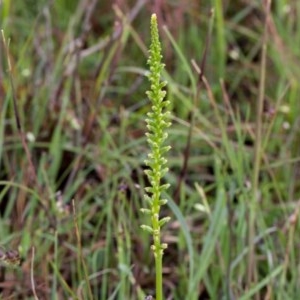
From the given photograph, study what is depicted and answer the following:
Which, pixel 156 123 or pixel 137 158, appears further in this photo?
pixel 137 158

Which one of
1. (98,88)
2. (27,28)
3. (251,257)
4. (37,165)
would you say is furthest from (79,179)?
(27,28)

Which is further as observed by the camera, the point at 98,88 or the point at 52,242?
the point at 98,88

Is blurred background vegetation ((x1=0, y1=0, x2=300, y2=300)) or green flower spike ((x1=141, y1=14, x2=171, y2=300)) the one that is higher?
green flower spike ((x1=141, y1=14, x2=171, y2=300))

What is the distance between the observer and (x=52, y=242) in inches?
62.4

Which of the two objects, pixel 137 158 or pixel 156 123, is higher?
pixel 156 123

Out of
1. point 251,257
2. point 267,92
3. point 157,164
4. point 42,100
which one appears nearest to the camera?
point 157,164

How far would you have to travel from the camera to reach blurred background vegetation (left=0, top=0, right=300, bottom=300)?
149 centimetres

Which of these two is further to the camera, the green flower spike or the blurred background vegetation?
the blurred background vegetation

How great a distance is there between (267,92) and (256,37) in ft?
0.55

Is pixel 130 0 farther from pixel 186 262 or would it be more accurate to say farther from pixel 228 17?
pixel 186 262

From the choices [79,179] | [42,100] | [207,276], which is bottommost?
[207,276]

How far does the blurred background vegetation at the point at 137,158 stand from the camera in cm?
149

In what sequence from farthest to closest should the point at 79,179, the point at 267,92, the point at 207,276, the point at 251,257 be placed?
the point at 267,92 → the point at 79,179 → the point at 207,276 → the point at 251,257

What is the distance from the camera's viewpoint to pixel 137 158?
1831 millimetres
